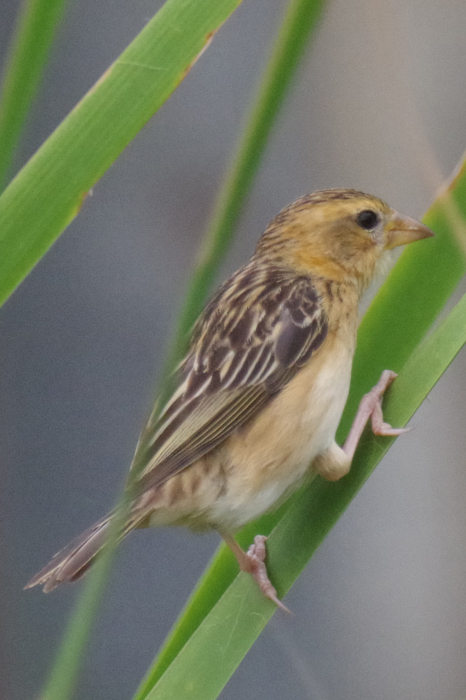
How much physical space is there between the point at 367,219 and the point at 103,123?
1.08 m

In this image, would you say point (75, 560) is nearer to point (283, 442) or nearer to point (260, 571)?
point (260, 571)

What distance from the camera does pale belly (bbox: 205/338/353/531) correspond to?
1.71 m

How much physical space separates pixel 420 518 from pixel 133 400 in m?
1.34

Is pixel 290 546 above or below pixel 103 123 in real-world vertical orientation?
below

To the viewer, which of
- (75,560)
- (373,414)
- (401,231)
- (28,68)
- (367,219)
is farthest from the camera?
(367,219)

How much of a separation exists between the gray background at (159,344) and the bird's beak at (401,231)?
1.16m

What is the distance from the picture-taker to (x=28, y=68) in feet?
3.21

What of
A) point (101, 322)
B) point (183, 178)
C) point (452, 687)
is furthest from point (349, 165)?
point (452, 687)

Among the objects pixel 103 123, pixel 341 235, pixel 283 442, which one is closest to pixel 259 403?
pixel 283 442

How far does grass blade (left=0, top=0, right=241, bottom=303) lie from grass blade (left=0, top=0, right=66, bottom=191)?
2.1 inches

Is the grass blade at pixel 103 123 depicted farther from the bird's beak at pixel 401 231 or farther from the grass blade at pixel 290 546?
the bird's beak at pixel 401 231

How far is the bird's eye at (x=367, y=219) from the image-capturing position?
195 centimetres

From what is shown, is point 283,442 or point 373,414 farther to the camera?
point 283,442

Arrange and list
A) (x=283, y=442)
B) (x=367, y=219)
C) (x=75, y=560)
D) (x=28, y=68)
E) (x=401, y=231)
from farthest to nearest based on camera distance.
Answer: (x=367, y=219) → (x=401, y=231) → (x=283, y=442) → (x=75, y=560) → (x=28, y=68)
